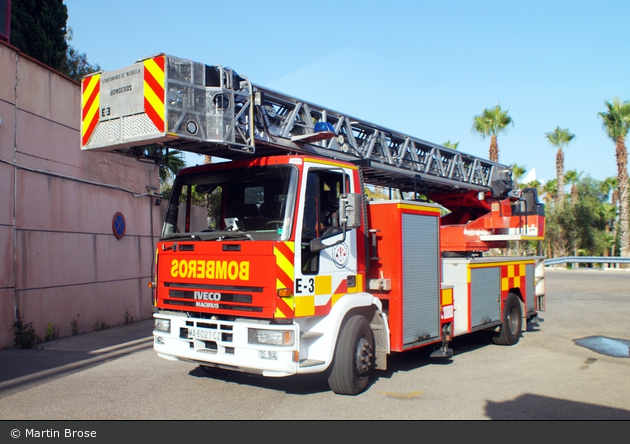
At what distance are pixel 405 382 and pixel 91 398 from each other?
3711mm

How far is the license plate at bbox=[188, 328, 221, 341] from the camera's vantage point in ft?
18.6

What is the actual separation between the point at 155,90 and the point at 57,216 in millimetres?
5955

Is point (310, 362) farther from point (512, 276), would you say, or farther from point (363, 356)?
point (512, 276)

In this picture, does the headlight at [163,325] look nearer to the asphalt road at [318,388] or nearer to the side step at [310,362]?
the asphalt road at [318,388]

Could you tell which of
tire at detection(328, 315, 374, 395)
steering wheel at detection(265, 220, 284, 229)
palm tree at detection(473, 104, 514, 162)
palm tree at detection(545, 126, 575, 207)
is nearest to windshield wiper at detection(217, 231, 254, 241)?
steering wheel at detection(265, 220, 284, 229)

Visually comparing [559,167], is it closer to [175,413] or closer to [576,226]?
[576,226]

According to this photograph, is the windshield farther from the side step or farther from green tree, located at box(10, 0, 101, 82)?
green tree, located at box(10, 0, 101, 82)

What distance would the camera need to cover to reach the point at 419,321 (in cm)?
708

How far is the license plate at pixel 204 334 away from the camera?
5672 mm

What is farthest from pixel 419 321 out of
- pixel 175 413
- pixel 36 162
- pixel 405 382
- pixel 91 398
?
pixel 36 162

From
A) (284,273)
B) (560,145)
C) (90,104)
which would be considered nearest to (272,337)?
(284,273)

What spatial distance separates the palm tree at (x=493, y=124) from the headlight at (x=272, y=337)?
3009 centimetres

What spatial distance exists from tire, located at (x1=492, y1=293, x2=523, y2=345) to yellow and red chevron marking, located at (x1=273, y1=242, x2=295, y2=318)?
5390mm

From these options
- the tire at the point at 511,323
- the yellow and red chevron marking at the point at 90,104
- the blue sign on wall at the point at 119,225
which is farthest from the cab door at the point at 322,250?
the blue sign on wall at the point at 119,225
